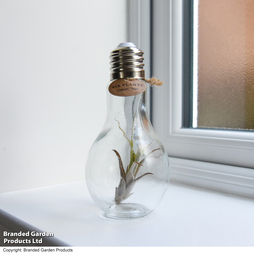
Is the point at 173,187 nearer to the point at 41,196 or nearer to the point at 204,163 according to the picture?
the point at 204,163

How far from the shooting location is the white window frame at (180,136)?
683 mm

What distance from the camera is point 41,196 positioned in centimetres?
64

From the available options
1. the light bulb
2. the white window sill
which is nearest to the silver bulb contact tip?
the light bulb

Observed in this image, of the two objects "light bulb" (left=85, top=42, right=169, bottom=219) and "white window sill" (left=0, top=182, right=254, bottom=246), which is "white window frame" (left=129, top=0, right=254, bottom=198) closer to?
"white window sill" (left=0, top=182, right=254, bottom=246)

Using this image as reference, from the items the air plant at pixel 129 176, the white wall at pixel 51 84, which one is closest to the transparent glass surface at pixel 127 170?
the air plant at pixel 129 176

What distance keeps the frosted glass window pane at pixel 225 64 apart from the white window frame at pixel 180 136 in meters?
0.05

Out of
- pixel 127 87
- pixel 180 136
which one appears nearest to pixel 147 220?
pixel 127 87

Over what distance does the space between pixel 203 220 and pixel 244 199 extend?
0.59ft

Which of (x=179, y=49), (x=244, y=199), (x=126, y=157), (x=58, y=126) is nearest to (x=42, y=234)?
(x=126, y=157)

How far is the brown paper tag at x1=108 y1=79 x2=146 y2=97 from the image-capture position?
491 millimetres

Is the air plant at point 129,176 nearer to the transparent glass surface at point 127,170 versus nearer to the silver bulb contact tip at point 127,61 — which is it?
the transparent glass surface at point 127,170

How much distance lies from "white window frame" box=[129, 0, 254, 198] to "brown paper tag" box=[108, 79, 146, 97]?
12.9 inches

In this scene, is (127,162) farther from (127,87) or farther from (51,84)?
(51,84)

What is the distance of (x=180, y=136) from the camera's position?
0.81 metres
